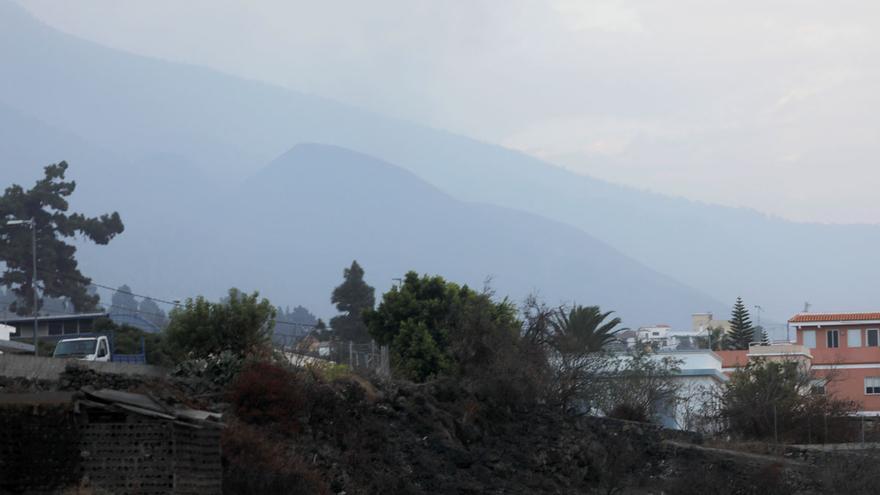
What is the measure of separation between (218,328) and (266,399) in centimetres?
654

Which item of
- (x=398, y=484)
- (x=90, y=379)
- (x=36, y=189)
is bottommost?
(x=398, y=484)

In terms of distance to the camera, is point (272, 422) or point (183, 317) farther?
point (183, 317)

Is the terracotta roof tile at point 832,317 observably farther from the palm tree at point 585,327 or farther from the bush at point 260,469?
the bush at point 260,469

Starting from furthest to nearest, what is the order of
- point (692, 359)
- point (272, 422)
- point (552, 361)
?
point (692, 359), point (552, 361), point (272, 422)

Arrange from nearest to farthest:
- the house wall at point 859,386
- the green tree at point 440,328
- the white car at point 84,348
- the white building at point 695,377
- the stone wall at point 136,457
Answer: the stone wall at point 136,457 < the white car at point 84,348 < the green tree at point 440,328 < the white building at point 695,377 < the house wall at point 859,386

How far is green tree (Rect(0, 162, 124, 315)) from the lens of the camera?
9381 centimetres

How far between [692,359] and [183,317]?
2219 inches

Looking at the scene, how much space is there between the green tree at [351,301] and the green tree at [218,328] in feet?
257

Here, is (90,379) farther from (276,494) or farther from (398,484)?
(398,484)

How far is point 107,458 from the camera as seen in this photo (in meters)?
23.9

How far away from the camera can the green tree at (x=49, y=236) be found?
308 feet

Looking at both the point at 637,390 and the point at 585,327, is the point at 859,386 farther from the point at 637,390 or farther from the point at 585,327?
the point at 585,327

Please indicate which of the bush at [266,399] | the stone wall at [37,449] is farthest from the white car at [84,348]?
the stone wall at [37,449]

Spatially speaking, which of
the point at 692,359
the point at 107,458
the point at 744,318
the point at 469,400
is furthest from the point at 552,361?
the point at 744,318
